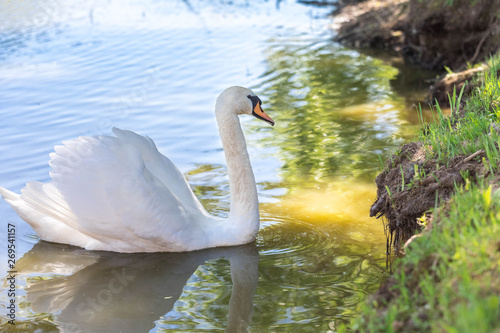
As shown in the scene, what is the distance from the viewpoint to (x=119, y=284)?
5.29m

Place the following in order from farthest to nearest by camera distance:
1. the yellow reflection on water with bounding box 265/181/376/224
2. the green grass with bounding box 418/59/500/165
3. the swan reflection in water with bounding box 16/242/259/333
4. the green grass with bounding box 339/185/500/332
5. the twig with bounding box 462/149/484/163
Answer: the yellow reflection on water with bounding box 265/181/376/224, the green grass with bounding box 418/59/500/165, the twig with bounding box 462/149/484/163, the swan reflection in water with bounding box 16/242/259/333, the green grass with bounding box 339/185/500/332

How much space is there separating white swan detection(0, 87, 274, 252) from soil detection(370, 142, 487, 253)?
3.96ft

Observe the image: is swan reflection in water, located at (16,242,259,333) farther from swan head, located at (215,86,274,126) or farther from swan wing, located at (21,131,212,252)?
swan head, located at (215,86,274,126)

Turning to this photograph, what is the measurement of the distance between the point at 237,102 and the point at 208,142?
2.72m

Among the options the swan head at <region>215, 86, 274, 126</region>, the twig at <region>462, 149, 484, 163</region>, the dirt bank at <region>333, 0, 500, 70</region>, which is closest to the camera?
the twig at <region>462, 149, 484, 163</region>

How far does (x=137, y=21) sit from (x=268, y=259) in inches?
470

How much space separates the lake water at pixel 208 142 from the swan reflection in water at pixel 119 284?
16 millimetres

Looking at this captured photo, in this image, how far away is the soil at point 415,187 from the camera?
16.1ft

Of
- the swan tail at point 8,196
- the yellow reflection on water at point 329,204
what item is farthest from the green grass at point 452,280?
the swan tail at point 8,196

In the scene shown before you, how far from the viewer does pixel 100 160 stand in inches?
221

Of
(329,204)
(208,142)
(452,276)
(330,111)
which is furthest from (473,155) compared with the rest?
(330,111)

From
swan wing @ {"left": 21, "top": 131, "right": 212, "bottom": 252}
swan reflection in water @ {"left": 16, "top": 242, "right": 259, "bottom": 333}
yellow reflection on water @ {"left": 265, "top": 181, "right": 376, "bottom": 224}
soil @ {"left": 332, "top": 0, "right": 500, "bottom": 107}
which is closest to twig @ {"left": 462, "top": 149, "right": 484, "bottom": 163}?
yellow reflection on water @ {"left": 265, "top": 181, "right": 376, "bottom": 224}

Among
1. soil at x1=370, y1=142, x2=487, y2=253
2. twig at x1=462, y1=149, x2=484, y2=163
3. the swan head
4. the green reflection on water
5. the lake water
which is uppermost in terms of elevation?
the swan head

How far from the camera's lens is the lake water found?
16.1 feet
